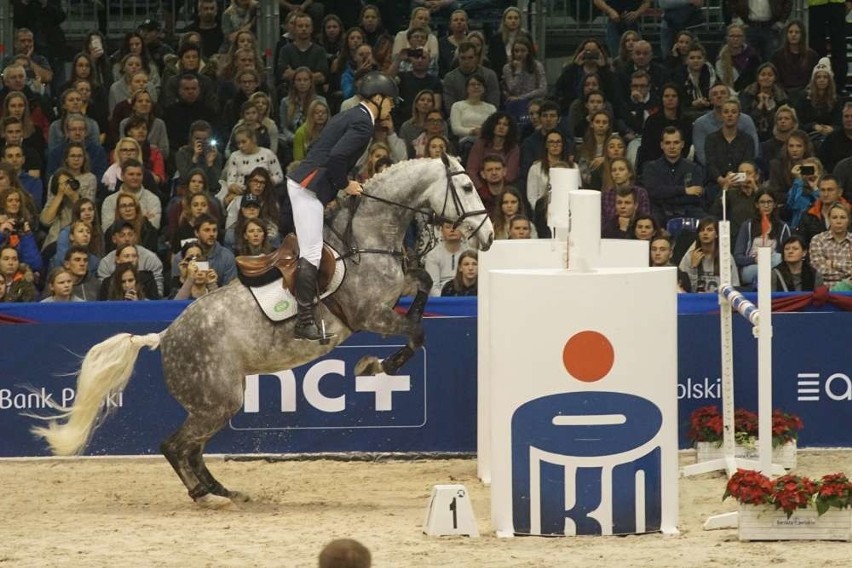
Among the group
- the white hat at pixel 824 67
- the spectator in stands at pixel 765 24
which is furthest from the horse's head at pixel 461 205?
the spectator in stands at pixel 765 24

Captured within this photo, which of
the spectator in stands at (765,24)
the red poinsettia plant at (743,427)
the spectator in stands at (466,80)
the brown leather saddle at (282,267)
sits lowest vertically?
the red poinsettia plant at (743,427)

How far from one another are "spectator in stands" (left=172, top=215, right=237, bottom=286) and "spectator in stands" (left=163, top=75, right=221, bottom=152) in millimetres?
3232

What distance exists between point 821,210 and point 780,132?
1729mm

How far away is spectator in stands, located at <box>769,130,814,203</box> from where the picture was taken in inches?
689

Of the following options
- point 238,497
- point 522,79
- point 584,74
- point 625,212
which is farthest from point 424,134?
point 238,497

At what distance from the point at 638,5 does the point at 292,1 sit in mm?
3970

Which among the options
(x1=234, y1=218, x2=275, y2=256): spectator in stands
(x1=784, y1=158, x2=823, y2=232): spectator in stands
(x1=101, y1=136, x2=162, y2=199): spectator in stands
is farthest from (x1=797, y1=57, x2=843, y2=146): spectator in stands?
(x1=101, y1=136, x2=162, y2=199): spectator in stands

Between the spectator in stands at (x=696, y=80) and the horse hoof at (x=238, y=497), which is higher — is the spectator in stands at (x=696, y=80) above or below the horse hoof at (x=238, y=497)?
above

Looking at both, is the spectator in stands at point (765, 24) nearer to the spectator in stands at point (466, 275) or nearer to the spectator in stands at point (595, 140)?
the spectator in stands at point (595, 140)

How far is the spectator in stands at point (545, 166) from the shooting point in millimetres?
17422

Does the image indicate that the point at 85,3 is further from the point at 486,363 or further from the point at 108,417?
the point at 486,363

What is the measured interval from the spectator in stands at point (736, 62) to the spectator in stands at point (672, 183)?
96.3 inches

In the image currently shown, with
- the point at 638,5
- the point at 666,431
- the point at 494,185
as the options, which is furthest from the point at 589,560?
the point at 638,5

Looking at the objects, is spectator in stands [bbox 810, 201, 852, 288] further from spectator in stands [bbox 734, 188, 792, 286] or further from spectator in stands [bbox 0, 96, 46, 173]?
spectator in stands [bbox 0, 96, 46, 173]
